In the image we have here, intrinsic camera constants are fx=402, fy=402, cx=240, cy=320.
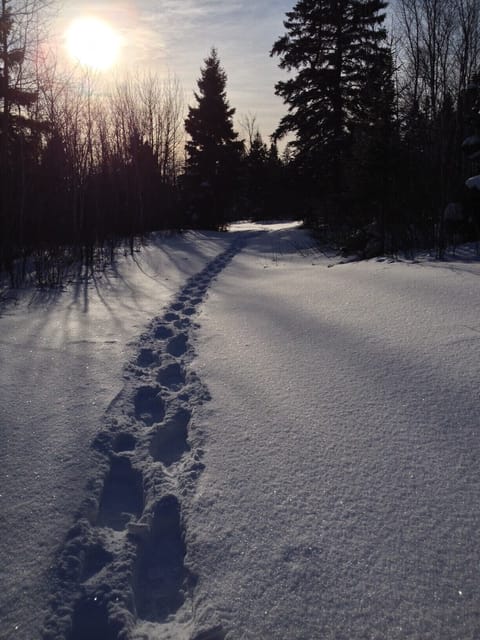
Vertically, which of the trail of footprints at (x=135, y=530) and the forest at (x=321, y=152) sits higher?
the forest at (x=321, y=152)

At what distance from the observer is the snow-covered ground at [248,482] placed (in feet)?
3.65

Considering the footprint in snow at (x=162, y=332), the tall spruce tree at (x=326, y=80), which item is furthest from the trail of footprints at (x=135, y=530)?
the tall spruce tree at (x=326, y=80)

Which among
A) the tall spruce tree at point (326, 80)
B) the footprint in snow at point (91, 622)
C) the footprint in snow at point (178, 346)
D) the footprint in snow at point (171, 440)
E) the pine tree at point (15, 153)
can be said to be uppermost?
the tall spruce tree at point (326, 80)

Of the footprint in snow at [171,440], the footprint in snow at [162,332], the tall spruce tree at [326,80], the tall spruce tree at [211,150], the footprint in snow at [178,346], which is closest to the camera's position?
the footprint in snow at [171,440]

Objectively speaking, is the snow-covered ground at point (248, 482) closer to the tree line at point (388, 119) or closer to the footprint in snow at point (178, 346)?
the footprint in snow at point (178, 346)

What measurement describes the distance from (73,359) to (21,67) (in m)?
7.42

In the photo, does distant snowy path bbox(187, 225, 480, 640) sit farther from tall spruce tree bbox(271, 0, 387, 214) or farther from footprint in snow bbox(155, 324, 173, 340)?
tall spruce tree bbox(271, 0, 387, 214)

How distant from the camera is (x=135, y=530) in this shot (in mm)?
1448

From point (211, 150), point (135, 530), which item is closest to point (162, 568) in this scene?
point (135, 530)

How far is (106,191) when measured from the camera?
1180cm

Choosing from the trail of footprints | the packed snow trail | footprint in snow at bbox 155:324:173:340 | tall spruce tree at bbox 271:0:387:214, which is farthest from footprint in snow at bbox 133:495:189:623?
tall spruce tree at bbox 271:0:387:214

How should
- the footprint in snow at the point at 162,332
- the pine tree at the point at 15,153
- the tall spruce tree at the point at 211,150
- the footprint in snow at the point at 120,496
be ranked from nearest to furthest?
the footprint in snow at the point at 120,496 → the footprint in snow at the point at 162,332 → the pine tree at the point at 15,153 → the tall spruce tree at the point at 211,150

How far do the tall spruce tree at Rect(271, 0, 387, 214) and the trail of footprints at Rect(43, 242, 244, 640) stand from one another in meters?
13.5

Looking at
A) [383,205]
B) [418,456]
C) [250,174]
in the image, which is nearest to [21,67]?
[383,205]
